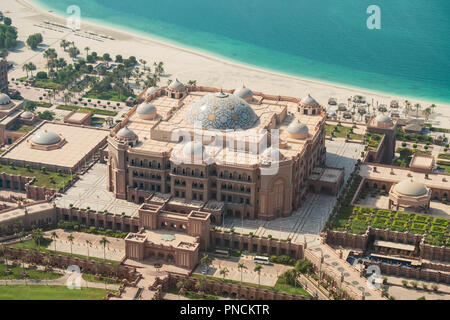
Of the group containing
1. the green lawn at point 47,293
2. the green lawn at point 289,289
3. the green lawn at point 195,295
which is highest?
the green lawn at point 289,289

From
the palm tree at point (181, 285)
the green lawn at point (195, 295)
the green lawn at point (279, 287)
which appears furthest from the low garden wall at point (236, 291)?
the green lawn at point (279, 287)

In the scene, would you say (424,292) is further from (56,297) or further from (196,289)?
(56,297)

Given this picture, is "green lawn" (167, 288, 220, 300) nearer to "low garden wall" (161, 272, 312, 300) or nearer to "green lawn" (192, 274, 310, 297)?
"low garden wall" (161, 272, 312, 300)

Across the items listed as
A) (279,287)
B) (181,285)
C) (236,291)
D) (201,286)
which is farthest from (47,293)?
(279,287)

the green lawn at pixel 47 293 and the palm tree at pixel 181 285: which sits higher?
the palm tree at pixel 181 285

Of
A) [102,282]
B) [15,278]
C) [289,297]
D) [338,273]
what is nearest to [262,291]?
[289,297]

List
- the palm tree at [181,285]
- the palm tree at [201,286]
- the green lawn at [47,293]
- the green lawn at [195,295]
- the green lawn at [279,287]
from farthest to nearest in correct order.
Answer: the palm tree at [181,285] → the green lawn at [279,287] → the palm tree at [201,286] → the green lawn at [195,295] → the green lawn at [47,293]

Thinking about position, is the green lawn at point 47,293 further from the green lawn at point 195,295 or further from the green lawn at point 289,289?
the green lawn at point 289,289

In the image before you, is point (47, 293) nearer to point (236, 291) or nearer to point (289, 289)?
point (236, 291)
